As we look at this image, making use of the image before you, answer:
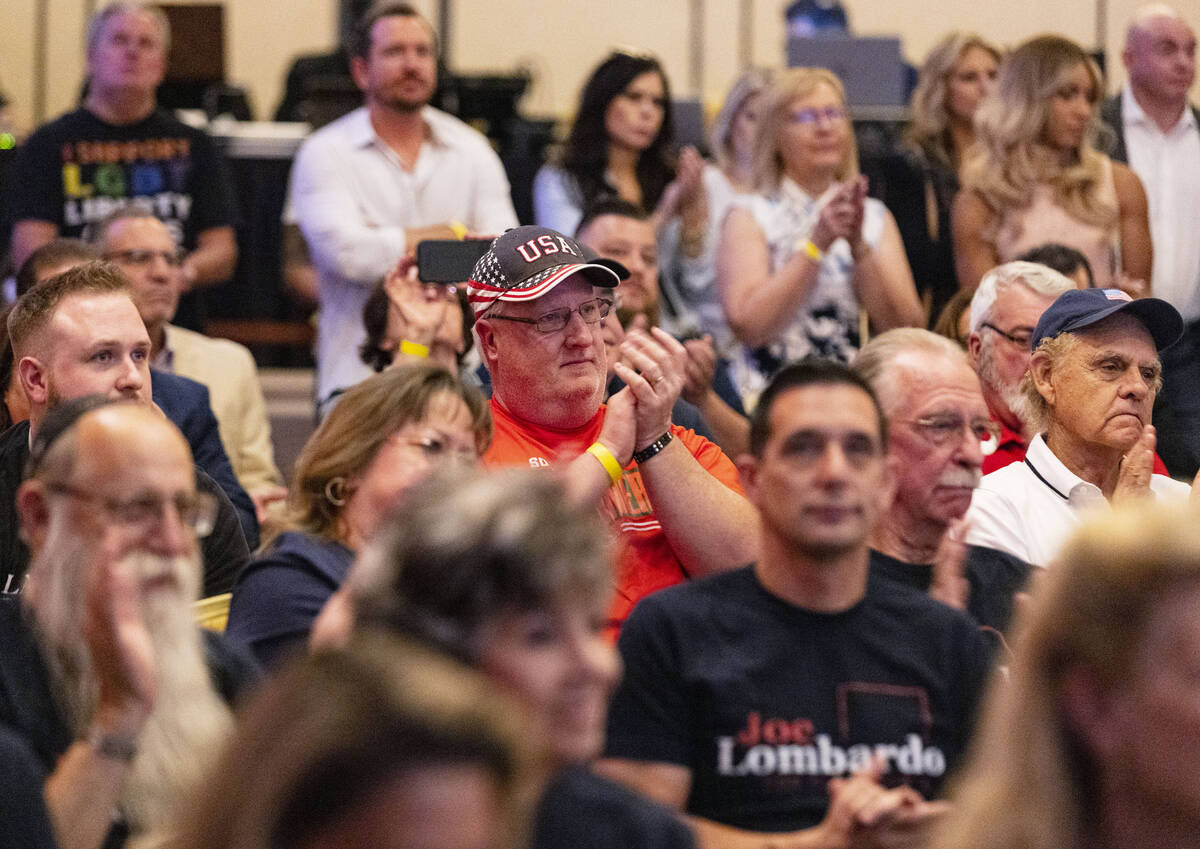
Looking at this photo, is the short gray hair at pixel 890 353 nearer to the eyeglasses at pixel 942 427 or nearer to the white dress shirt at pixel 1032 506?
the eyeglasses at pixel 942 427

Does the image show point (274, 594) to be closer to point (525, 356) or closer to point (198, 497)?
point (198, 497)

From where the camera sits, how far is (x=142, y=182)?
186 inches

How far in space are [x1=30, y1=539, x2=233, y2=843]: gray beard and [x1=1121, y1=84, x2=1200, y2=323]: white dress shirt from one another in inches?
130

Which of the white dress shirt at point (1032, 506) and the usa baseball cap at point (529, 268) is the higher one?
the usa baseball cap at point (529, 268)

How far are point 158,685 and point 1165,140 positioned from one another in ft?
12.0

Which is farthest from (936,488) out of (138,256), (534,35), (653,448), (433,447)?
(534,35)

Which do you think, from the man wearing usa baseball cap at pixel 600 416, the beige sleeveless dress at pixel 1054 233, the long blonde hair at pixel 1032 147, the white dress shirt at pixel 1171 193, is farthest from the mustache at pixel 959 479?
the white dress shirt at pixel 1171 193

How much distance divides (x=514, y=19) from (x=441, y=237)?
469 centimetres

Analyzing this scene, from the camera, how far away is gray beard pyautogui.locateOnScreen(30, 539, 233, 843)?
1.86 m

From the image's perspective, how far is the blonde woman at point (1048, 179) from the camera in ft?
13.9

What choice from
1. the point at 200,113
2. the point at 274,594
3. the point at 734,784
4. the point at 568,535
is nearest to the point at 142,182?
the point at 200,113

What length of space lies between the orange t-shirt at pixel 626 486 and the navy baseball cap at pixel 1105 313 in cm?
69

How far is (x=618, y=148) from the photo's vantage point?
472cm

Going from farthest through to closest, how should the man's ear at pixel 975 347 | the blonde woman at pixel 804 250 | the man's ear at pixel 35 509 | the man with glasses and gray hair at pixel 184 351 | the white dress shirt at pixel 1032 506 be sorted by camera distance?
1. the blonde woman at pixel 804 250
2. the man with glasses and gray hair at pixel 184 351
3. the man's ear at pixel 975 347
4. the white dress shirt at pixel 1032 506
5. the man's ear at pixel 35 509
